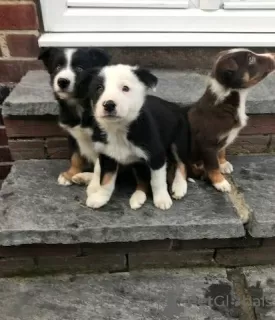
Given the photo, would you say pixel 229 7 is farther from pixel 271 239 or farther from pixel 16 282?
pixel 16 282

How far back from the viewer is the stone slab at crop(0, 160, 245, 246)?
153cm

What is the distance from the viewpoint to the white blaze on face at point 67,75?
154cm

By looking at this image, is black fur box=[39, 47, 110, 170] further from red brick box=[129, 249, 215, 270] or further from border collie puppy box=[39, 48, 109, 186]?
red brick box=[129, 249, 215, 270]

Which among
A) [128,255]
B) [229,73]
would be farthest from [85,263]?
[229,73]

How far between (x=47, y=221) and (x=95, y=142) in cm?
35

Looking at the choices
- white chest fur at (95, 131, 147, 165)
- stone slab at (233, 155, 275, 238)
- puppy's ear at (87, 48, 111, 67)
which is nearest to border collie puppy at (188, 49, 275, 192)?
stone slab at (233, 155, 275, 238)

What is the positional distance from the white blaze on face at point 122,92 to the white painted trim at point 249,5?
868mm

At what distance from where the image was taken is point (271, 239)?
166 cm

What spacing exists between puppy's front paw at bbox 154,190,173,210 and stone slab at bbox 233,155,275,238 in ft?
1.06

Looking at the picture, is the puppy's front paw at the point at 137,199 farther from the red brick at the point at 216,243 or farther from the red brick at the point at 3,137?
the red brick at the point at 3,137

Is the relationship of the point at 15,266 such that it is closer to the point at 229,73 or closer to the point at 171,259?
the point at 171,259

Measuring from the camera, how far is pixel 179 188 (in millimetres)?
1686

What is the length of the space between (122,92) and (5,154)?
1020 mm

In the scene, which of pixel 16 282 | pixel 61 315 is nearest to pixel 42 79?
pixel 16 282
